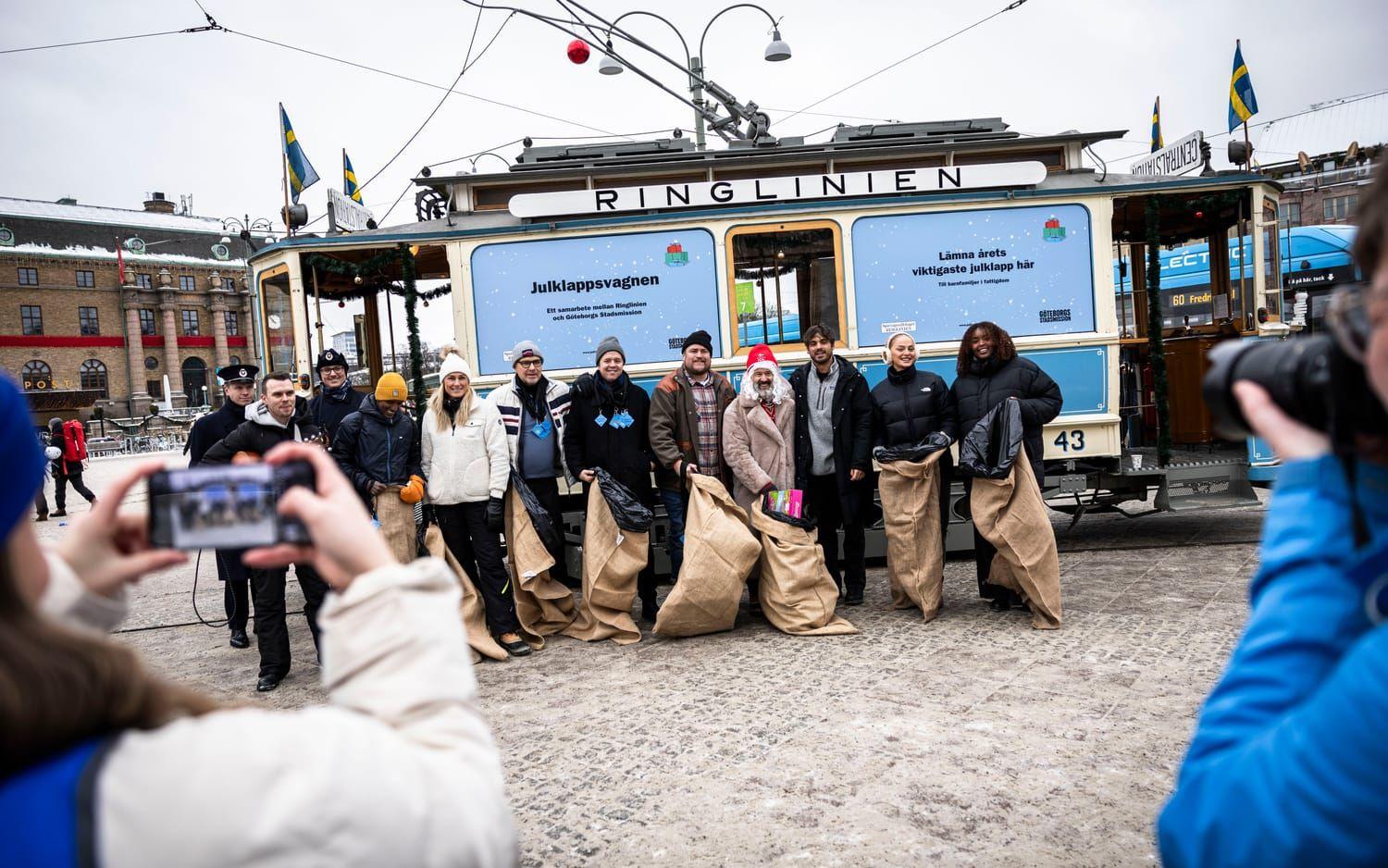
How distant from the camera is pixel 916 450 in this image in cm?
597

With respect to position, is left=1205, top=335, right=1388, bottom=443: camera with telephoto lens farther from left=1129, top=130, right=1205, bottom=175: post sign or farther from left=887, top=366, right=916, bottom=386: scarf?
left=1129, top=130, right=1205, bottom=175: post sign

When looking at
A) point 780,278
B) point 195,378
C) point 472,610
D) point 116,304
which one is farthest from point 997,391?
point 116,304

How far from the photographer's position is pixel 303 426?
5758 millimetres

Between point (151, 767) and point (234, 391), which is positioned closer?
point (151, 767)

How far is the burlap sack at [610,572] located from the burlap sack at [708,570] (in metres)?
0.35

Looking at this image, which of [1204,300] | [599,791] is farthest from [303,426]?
[1204,300]

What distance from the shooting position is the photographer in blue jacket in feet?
2.45

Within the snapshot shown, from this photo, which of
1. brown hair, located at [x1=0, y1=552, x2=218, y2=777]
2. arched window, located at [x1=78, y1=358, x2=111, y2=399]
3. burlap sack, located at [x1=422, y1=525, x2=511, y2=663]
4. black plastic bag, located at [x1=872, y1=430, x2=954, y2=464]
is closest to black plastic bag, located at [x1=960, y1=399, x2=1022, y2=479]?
black plastic bag, located at [x1=872, y1=430, x2=954, y2=464]

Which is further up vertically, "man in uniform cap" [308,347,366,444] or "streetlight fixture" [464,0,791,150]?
"streetlight fixture" [464,0,791,150]

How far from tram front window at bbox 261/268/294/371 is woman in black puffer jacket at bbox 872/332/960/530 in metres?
4.86

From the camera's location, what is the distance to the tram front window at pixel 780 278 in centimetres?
762

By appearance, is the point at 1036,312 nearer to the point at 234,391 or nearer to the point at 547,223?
the point at 547,223

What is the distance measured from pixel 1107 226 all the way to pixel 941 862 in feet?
20.4

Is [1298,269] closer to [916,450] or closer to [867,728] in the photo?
[916,450]
